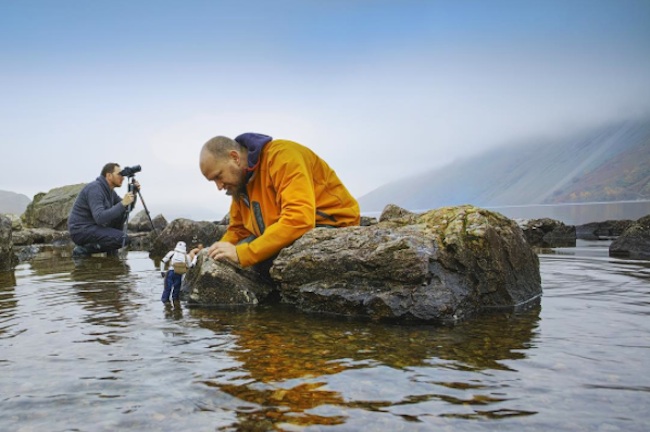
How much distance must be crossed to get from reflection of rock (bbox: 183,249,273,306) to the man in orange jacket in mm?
233

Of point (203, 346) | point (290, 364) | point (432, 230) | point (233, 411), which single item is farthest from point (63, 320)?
point (432, 230)

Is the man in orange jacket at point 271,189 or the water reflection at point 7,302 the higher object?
the man in orange jacket at point 271,189

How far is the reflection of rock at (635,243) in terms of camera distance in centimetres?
1255

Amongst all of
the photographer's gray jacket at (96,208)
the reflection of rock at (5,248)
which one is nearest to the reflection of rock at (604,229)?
the photographer's gray jacket at (96,208)

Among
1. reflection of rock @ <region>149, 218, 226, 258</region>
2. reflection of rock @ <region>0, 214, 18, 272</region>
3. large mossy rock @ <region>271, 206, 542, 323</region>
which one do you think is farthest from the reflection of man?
large mossy rock @ <region>271, 206, 542, 323</region>

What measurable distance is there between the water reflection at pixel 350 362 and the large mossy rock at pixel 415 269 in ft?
1.03

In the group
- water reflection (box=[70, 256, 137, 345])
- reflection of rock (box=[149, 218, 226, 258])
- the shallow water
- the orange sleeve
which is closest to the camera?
the shallow water

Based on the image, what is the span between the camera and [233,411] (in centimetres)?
280

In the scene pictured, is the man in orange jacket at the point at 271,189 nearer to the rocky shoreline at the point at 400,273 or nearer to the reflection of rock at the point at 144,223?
the rocky shoreline at the point at 400,273

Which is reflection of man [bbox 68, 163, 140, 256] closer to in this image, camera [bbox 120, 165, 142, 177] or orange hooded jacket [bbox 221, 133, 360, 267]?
camera [bbox 120, 165, 142, 177]

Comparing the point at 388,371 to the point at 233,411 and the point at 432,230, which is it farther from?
the point at 432,230

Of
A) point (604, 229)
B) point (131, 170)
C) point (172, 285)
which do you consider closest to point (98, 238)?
point (131, 170)

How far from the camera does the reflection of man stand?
45.8 ft

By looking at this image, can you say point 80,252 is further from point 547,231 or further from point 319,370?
point 547,231
